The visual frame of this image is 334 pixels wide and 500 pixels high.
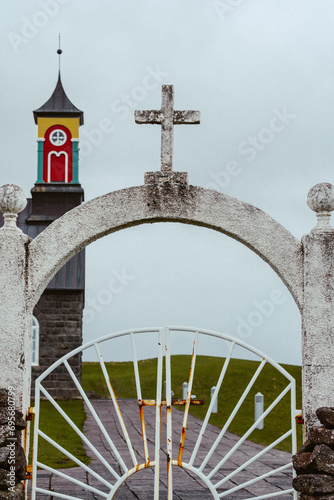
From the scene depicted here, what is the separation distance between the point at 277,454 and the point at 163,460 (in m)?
1.86

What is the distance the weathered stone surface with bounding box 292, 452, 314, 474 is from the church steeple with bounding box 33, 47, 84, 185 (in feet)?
54.7

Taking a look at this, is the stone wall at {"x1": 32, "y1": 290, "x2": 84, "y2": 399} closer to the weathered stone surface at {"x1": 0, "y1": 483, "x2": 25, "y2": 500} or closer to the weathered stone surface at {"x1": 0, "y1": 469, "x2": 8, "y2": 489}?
the weathered stone surface at {"x1": 0, "y1": 483, "x2": 25, "y2": 500}

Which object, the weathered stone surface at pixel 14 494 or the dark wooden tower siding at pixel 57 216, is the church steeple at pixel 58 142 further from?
the weathered stone surface at pixel 14 494

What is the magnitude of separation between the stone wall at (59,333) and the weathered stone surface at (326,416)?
13735 millimetres

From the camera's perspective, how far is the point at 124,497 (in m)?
6.97

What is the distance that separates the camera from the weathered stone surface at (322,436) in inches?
208

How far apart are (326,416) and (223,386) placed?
50.3 ft

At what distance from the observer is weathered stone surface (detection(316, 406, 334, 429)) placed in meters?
5.35

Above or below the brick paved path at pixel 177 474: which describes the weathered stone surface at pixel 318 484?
above

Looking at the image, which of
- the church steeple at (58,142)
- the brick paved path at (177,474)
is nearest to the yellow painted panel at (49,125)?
the church steeple at (58,142)

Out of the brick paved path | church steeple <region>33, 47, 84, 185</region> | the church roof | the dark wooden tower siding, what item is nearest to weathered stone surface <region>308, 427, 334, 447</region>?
the brick paved path

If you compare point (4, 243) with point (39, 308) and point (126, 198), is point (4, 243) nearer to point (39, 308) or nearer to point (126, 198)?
point (126, 198)

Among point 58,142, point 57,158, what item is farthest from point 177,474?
point 58,142

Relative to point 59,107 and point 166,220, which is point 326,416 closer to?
point 166,220
